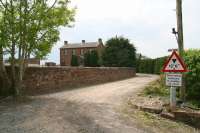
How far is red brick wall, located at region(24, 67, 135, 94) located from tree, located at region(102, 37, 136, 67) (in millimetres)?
20595

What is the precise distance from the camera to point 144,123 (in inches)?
345

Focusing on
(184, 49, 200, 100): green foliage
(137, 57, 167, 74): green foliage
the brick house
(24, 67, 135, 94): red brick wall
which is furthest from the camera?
the brick house

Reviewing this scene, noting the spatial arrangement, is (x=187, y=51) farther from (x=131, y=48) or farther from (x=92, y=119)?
(x=131, y=48)

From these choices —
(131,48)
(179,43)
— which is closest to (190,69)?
(179,43)

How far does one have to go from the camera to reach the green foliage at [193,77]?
41.1ft

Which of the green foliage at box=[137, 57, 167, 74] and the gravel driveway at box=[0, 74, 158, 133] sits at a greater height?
the green foliage at box=[137, 57, 167, 74]

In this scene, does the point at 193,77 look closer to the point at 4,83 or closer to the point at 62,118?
the point at 62,118

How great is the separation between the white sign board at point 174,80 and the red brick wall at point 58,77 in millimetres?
6540

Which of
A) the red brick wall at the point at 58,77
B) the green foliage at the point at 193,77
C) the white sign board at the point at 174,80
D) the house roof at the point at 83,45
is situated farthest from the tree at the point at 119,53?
the white sign board at the point at 174,80

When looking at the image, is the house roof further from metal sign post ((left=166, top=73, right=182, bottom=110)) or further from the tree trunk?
metal sign post ((left=166, top=73, right=182, bottom=110))

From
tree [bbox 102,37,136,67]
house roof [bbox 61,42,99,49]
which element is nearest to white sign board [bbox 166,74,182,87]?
tree [bbox 102,37,136,67]

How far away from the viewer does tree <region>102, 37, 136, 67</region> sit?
45.0 meters

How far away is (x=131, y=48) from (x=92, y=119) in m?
39.5

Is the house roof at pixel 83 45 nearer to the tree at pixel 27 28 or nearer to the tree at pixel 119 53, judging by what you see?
the tree at pixel 119 53
